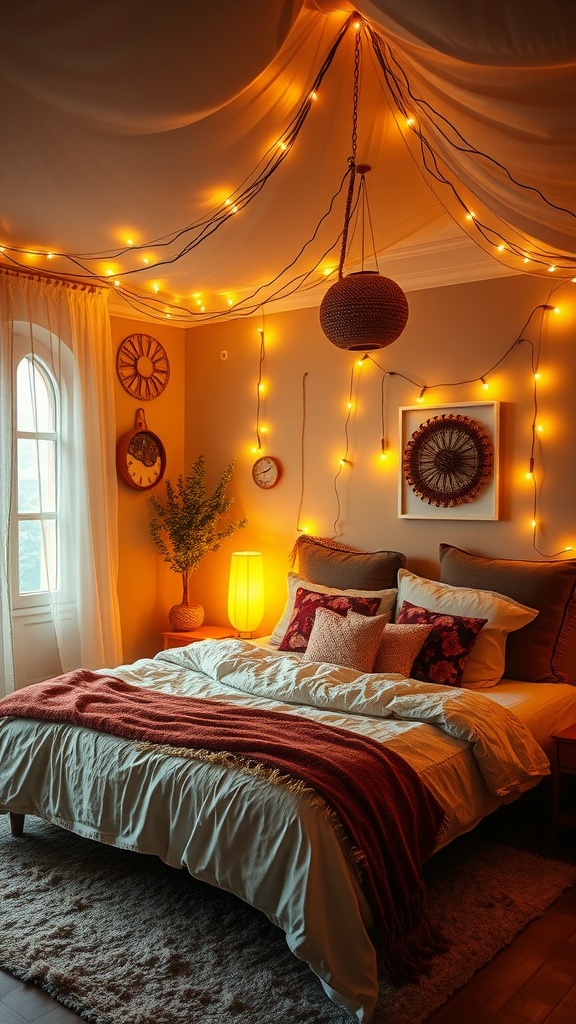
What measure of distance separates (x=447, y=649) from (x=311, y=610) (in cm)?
81

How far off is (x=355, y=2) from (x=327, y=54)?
2.81ft

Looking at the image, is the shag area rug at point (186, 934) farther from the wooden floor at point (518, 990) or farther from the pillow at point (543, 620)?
the pillow at point (543, 620)

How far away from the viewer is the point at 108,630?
16.2 feet

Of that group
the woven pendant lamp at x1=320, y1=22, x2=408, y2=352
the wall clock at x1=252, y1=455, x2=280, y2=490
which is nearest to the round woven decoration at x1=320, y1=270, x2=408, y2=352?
the woven pendant lamp at x1=320, y1=22, x2=408, y2=352

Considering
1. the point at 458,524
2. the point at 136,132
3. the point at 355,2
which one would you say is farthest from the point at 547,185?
the point at 458,524

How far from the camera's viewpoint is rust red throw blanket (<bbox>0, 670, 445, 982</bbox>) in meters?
2.46

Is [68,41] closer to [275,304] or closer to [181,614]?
[275,304]

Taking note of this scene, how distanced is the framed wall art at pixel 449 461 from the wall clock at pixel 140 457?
172cm

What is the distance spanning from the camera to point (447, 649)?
3.79 m

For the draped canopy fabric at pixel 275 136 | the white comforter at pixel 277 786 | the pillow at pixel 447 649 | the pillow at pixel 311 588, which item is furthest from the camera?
the pillow at pixel 311 588

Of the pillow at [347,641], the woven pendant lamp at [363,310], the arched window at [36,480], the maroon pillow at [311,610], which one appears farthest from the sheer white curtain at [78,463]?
the woven pendant lamp at [363,310]

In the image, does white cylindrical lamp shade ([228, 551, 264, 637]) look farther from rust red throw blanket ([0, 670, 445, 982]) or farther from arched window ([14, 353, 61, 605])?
rust red throw blanket ([0, 670, 445, 982])

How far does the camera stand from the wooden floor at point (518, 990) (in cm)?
232

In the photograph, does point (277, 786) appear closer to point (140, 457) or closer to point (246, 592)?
point (246, 592)
